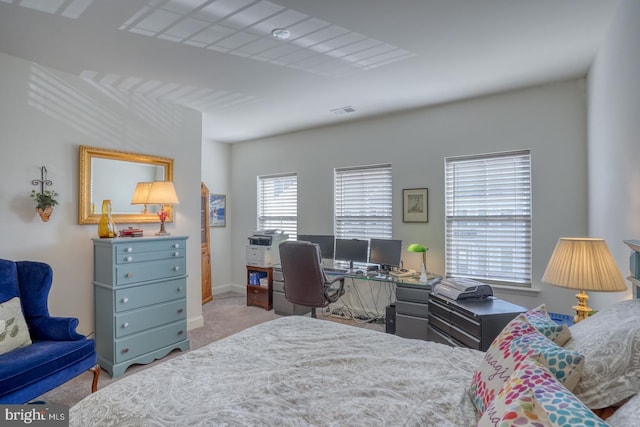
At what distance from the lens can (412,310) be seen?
3.27 metres

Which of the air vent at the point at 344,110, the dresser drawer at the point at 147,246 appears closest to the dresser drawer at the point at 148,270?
the dresser drawer at the point at 147,246

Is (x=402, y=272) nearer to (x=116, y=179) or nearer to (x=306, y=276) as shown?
(x=306, y=276)

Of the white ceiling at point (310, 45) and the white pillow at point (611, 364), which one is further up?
the white ceiling at point (310, 45)

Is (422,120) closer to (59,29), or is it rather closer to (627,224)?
(627,224)

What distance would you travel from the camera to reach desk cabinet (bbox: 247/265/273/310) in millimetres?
4633

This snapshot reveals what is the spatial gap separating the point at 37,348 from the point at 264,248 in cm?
285

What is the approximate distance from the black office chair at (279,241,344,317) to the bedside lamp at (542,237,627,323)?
→ 203cm

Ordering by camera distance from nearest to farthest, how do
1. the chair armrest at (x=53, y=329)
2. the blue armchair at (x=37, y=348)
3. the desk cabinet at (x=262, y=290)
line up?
1. the blue armchair at (x=37, y=348)
2. the chair armrest at (x=53, y=329)
3. the desk cabinet at (x=262, y=290)

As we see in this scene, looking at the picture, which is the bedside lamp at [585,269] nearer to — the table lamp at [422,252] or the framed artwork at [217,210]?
the table lamp at [422,252]

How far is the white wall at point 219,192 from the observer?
536 cm

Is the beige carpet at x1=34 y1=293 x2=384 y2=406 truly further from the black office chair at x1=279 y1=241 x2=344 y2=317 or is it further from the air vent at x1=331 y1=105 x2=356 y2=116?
the air vent at x1=331 y1=105 x2=356 y2=116

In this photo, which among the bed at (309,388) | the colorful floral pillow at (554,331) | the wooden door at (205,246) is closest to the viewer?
the bed at (309,388)

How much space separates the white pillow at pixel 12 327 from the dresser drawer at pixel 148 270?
67 cm

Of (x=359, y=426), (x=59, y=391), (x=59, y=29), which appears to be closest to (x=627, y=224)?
(x=359, y=426)
